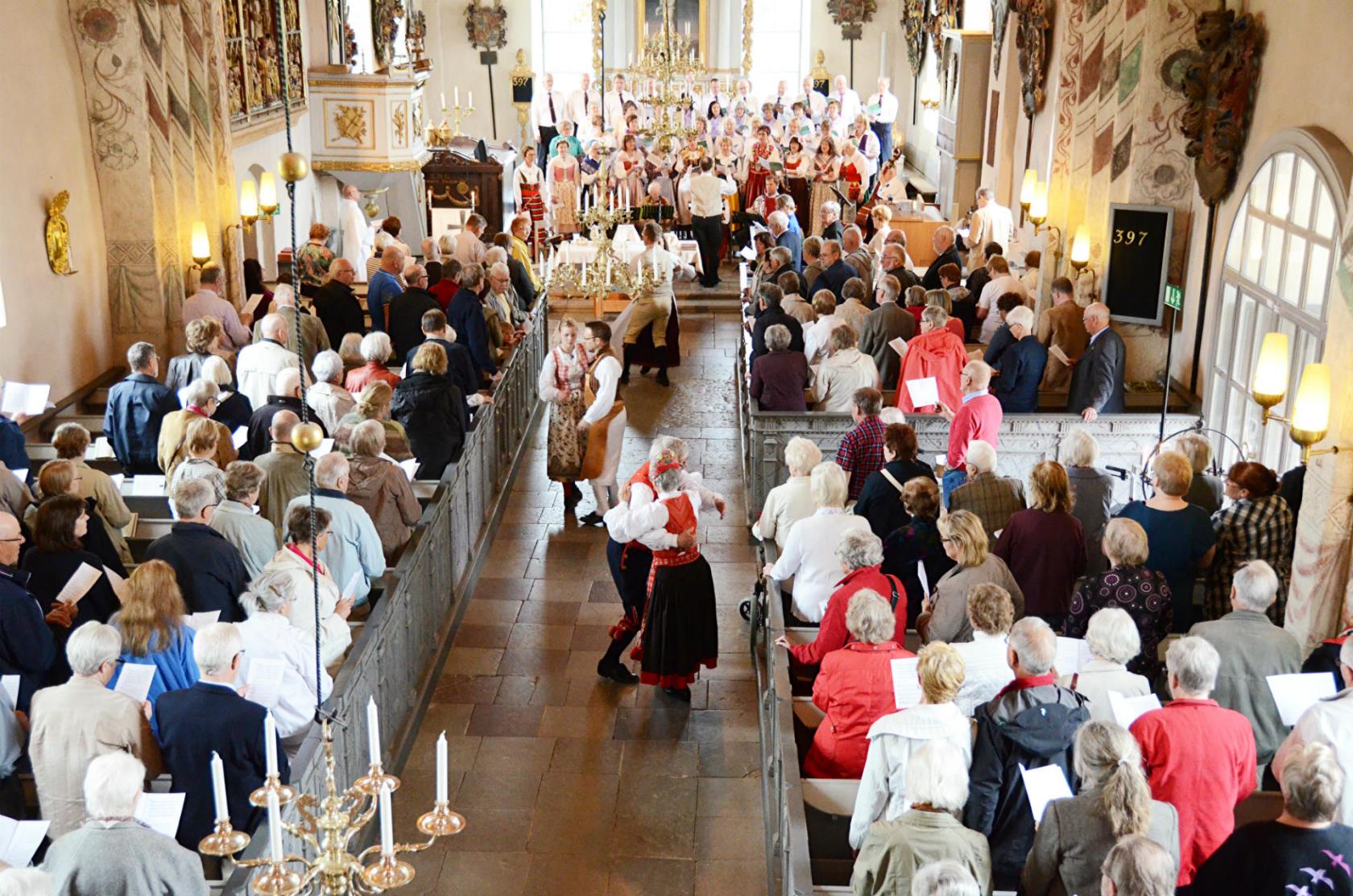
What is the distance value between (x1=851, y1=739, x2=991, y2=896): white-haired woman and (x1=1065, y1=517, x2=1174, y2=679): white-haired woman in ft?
6.09

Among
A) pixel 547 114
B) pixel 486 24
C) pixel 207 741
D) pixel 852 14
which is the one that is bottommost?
pixel 207 741

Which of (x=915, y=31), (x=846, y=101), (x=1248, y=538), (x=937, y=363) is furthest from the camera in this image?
(x=915, y=31)

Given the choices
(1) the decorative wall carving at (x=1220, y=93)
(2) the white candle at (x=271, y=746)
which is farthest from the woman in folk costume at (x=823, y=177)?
(2) the white candle at (x=271, y=746)

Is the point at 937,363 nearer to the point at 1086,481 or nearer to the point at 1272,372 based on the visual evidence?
the point at 1086,481

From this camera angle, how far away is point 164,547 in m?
6.00

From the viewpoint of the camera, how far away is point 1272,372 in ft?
21.9

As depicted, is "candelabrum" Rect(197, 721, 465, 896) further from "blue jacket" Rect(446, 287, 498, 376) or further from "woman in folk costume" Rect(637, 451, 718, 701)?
"blue jacket" Rect(446, 287, 498, 376)

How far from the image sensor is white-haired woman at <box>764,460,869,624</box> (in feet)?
21.6

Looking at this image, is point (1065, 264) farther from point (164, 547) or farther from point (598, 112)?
point (598, 112)

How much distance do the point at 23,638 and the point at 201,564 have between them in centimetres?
81

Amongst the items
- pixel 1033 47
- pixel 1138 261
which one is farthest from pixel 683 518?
pixel 1033 47

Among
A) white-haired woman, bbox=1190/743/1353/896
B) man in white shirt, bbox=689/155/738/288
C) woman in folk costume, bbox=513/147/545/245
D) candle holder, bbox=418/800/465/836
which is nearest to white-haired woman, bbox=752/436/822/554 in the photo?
white-haired woman, bbox=1190/743/1353/896

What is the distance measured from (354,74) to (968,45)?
848 cm

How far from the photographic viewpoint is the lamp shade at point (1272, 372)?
6.68 m
